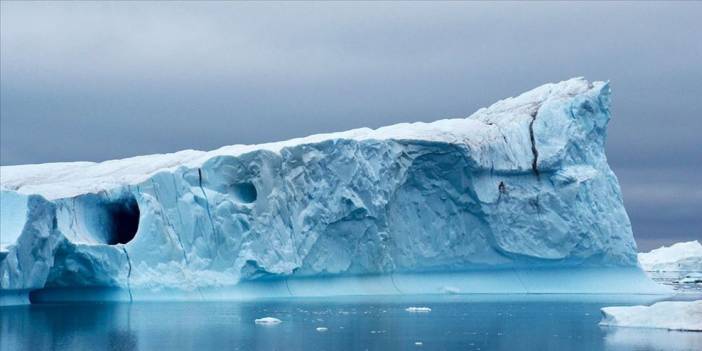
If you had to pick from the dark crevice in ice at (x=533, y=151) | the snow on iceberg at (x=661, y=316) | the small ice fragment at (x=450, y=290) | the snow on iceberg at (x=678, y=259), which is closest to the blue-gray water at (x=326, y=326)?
the snow on iceberg at (x=661, y=316)

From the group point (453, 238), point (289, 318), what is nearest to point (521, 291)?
point (453, 238)

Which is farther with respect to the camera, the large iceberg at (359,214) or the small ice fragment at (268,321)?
the large iceberg at (359,214)

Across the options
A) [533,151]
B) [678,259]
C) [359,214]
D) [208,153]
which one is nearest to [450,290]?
[359,214]

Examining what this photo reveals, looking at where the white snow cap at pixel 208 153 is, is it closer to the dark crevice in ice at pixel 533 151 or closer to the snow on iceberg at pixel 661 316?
the dark crevice in ice at pixel 533 151

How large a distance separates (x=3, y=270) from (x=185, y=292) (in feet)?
14.1

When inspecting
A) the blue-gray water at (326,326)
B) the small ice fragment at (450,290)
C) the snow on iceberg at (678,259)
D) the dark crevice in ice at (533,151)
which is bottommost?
the blue-gray water at (326,326)

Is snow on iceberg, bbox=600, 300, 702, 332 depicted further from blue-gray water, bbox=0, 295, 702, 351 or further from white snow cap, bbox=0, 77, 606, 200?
white snow cap, bbox=0, 77, 606, 200

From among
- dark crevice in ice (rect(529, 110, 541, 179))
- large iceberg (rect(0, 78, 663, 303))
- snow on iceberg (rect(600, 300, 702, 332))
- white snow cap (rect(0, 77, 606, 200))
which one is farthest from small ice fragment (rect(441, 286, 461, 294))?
snow on iceberg (rect(600, 300, 702, 332))

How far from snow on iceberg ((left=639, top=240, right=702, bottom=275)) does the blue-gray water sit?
22082 mm

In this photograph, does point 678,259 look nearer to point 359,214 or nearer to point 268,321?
point 359,214

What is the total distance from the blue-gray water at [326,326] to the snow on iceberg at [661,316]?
258 millimetres

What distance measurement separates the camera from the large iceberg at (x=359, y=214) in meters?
23.1

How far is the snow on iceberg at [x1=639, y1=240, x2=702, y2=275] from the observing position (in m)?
45.0

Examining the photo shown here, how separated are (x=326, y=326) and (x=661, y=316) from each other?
5.33 metres
